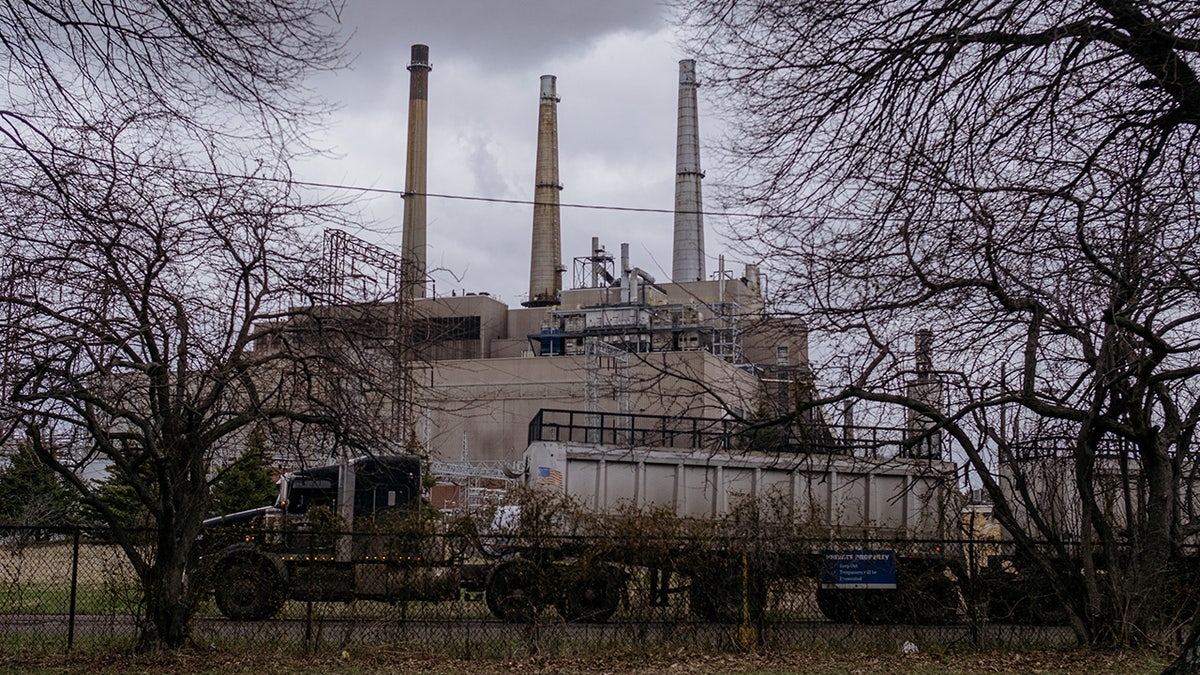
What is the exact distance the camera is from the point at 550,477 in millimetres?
18797

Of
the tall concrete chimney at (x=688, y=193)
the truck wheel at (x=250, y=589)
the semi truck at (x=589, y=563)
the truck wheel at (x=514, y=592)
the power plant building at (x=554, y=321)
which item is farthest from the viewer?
the tall concrete chimney at (x=688, y=193)

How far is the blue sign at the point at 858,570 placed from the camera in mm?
14312

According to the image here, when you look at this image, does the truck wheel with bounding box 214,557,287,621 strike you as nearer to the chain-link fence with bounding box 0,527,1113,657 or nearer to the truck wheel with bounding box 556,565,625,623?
the chain-link fence with bounding box 0,527,1113,657

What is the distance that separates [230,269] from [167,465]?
90.2 inches

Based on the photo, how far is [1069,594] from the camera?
565 inches

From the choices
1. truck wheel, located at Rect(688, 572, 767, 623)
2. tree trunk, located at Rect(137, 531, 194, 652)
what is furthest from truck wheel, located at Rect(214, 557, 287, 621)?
truck wheel, located at Rect(688, 572, 767, 623)

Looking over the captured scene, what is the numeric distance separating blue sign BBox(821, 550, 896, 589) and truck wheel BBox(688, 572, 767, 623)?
0.89 m

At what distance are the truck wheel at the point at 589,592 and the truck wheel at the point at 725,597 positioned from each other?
3.12 ft

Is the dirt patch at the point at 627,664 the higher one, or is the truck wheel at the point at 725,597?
the truck wheel at the point at 725,597

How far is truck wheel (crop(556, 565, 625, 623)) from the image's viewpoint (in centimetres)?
1380

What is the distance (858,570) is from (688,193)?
204 ft

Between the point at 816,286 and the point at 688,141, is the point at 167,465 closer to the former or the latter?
the point at 816,286

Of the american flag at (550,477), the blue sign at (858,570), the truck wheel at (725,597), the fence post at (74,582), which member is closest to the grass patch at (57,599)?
the fence post at (74,582)

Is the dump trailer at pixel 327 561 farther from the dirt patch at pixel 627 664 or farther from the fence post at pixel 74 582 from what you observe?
the fence post at pixel 74 582
